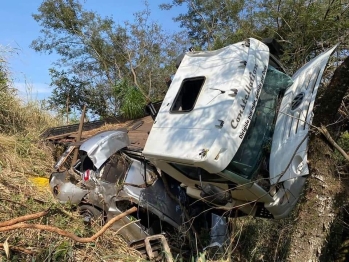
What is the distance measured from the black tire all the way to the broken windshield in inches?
80.1

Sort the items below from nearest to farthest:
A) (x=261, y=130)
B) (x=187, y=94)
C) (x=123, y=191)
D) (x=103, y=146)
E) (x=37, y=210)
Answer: (x=261, y=130) → (x=37, y=210) → (x=187, y=94) → (x=123, y=191) → (x=103, y=146)

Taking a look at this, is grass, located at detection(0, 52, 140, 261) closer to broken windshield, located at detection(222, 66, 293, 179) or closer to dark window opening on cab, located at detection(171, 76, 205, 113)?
broken windshield, located at detection(222, 66, 293, 179)

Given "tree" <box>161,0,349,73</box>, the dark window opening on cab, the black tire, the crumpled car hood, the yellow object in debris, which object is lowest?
the black tire

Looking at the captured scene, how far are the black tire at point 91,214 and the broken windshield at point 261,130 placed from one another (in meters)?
2.03

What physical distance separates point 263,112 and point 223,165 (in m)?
1.04

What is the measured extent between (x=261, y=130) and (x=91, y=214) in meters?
2.70

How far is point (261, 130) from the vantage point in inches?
213

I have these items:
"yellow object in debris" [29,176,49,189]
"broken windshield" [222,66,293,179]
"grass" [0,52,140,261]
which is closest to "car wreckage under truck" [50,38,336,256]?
"broken windshield" [222,66,293,179]

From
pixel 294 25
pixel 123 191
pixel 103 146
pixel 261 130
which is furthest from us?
pixel 294 25

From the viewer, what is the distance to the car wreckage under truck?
4.99 meters

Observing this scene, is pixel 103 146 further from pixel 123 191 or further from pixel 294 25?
pixel 294 25

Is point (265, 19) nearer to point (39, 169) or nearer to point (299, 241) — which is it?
point (39, 169)

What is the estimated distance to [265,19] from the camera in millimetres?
14352

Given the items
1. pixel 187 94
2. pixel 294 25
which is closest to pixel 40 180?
pixel 187 94
